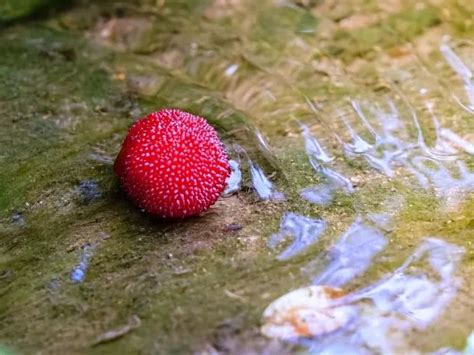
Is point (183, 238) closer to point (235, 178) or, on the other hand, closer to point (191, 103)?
point (235, 178)

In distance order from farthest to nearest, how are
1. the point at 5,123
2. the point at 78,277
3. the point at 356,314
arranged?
the point at 5,123 < the point at 78,277 < the point at 356,314

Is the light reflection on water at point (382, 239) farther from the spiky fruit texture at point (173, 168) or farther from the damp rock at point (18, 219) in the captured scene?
the damp rock at point (18, 219)

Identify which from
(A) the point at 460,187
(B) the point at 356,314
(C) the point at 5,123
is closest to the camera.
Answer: (B) the point at 356,314

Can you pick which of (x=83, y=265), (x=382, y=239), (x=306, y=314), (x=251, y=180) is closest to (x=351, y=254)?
(x=382, y=239)

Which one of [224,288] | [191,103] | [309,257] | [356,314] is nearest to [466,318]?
[356,314]

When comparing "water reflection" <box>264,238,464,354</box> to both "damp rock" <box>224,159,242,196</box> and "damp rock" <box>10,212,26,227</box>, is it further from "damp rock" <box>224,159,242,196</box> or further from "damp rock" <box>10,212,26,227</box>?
"damp rock" <box>10,212,26,227</box>

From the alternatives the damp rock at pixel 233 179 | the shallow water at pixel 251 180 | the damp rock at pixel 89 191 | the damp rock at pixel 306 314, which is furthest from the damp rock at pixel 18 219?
the damp rock at pixel 306 314

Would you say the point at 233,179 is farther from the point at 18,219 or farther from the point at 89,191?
the point at 18,219
